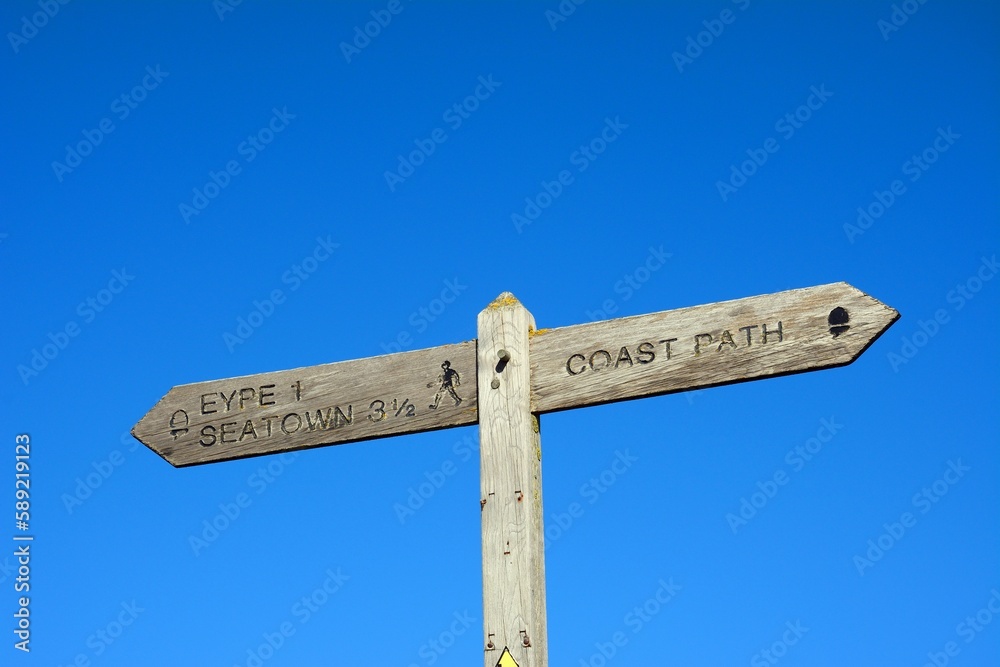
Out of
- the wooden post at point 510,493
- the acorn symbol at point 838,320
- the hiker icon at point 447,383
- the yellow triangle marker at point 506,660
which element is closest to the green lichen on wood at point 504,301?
the wooden post at point 510,493

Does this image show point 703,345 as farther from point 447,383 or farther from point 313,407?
point 313,407

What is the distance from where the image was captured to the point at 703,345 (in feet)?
13.3

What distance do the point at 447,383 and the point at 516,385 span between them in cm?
29

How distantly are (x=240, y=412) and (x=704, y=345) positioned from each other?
1.88 meters

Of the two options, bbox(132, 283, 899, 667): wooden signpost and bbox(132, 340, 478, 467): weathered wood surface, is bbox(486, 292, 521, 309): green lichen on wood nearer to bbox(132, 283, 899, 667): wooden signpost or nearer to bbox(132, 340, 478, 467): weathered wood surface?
bbox(132, 283, 899, 667): wooden signpost

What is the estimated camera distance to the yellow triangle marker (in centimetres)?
389

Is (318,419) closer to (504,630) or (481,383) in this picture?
(481,383)

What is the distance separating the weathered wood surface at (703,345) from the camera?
12.7 ft

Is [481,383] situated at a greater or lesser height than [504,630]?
greater

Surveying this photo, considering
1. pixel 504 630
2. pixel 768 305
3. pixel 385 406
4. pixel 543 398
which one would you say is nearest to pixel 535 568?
pixel 504 630

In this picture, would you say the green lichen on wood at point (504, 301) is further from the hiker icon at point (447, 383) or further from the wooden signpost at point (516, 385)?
the hiker icon at point (447, 383)

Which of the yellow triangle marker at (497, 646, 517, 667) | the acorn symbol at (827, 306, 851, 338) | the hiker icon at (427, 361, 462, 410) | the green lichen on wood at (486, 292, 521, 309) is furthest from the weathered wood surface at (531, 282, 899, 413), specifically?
the yellow triangle marker at (497, 646, 517, 667)

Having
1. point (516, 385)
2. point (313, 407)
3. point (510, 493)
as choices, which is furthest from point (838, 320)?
point (313, 407)

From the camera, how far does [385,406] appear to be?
4438 millimetres
